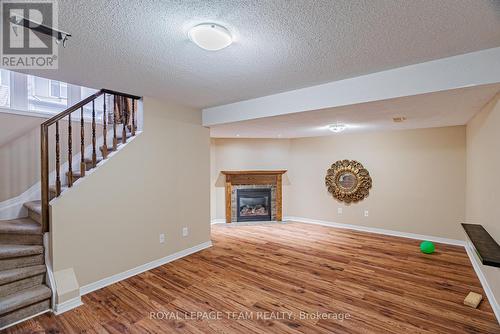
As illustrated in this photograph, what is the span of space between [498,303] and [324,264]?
1.76 metres

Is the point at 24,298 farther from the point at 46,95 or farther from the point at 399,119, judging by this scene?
the point at 399,119

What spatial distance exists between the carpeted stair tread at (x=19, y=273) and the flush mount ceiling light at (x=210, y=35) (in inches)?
108

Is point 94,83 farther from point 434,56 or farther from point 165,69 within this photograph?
point 434,56

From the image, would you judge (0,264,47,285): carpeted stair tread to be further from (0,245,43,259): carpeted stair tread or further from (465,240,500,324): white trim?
(465,240,500,324): white trim

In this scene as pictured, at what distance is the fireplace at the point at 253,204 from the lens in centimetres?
609

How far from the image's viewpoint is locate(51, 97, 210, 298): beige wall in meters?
2.71

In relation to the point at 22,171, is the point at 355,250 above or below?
below

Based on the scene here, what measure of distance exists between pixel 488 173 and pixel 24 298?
4782 mm

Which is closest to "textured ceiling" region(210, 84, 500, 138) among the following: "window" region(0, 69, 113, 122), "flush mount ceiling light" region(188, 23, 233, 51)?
"flush mount ceiling light" region(188, 23, 233, 51)

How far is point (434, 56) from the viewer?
6.93 ft

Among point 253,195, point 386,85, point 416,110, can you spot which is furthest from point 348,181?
point 386,85

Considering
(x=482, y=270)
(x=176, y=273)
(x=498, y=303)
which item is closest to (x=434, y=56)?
(x=498, y=303)

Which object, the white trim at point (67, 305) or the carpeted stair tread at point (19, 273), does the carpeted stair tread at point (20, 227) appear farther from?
the white trim at point (67, 305)

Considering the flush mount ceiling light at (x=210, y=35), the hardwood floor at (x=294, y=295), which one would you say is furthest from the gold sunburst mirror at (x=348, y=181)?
the flush mount ceiling light at (x=210, y=35)
